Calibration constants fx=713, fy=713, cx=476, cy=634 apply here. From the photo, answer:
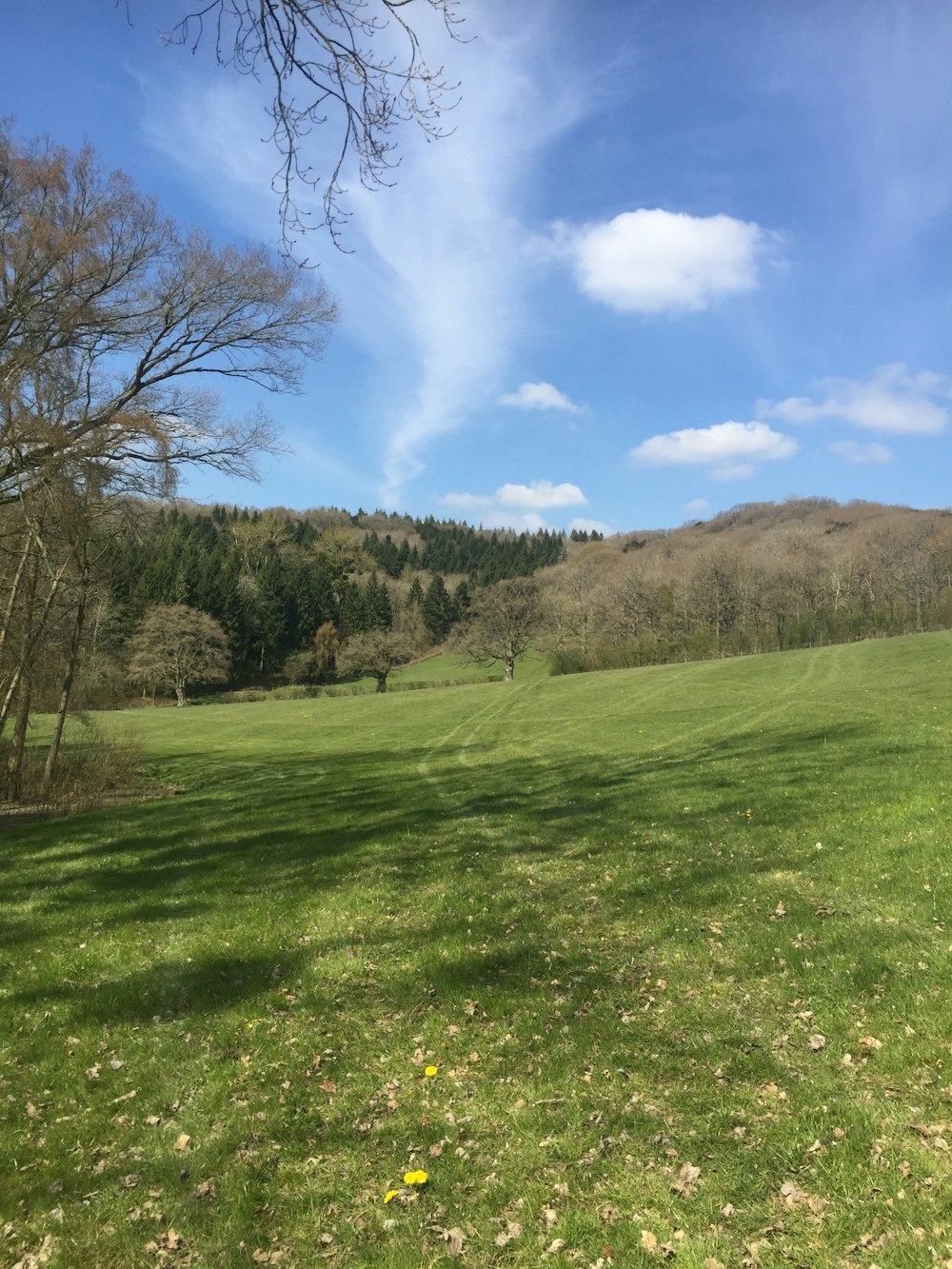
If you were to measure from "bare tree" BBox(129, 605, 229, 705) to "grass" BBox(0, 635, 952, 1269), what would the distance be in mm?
63570

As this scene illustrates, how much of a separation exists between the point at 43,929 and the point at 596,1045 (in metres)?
6.63

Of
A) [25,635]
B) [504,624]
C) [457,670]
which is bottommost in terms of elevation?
[457,670]

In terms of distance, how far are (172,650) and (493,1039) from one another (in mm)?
74146

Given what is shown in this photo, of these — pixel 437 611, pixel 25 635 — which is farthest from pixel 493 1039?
pixel 437 611

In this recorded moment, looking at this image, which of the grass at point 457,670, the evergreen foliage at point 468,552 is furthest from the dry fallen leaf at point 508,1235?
the evergreen foliage at point 468,552

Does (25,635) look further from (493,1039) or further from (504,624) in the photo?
(504,624)

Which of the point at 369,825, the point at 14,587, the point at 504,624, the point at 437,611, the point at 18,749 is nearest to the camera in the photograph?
the point at 369,825

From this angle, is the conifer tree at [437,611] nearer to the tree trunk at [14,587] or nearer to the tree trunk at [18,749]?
the tree trunk at [18,749]

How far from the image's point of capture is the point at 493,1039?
5.61 meters

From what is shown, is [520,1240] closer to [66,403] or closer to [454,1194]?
[454,1194]

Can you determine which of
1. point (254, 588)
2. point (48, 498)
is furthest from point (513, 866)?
point (254, 588)

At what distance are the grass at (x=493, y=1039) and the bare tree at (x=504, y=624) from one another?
56430mm

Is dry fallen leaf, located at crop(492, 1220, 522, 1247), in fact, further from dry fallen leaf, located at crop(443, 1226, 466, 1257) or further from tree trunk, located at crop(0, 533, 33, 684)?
tree trunk, located at crop(0, 533, 33, 684)

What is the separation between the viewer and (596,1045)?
5367 mm
